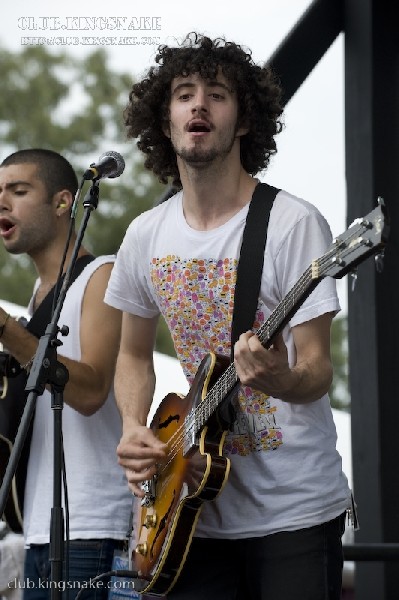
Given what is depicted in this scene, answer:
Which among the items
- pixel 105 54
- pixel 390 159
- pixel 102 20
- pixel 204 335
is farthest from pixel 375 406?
pixel 105 54

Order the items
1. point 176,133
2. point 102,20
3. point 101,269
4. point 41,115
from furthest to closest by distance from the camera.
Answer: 1. point 41,115
2. point 102,20
3. point 101,269
4. point 176,133

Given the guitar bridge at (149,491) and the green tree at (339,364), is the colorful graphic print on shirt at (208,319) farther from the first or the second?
the green tree at (339,364)

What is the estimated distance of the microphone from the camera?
10.5ft

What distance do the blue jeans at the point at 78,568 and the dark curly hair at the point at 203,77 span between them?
3.79 ft

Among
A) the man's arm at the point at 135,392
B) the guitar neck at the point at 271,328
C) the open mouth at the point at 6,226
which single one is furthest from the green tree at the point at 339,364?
the guitar neck at the point at 271,328

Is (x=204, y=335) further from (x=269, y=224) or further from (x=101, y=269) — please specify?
(x=101, y=269)

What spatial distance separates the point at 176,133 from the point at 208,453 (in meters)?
0.95

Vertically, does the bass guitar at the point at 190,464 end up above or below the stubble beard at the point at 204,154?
below

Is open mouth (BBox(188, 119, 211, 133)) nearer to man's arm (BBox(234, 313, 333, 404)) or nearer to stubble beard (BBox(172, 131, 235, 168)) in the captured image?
stubble beard (BBox(172, 131, 235, 168))

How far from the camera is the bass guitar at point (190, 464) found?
2.66 meters

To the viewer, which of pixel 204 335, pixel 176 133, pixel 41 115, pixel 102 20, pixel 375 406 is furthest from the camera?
pixel 41 115

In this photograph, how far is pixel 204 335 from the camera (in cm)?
305

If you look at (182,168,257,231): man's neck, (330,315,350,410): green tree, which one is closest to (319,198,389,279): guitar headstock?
(182,168,257,231): man's neck

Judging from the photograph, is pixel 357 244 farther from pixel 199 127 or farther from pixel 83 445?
pixel 83 445
